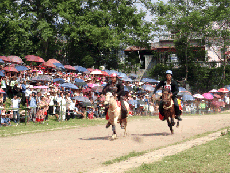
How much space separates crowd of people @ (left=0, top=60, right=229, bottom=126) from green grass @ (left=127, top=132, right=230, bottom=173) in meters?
6.46

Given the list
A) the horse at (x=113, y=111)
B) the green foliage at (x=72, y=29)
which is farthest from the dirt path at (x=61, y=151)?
the green foliage at (x=72, y=29)

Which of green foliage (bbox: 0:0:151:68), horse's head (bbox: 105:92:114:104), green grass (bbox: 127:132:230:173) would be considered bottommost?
green grass (bbox: 127:132:230:173)

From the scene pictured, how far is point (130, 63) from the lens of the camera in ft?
172

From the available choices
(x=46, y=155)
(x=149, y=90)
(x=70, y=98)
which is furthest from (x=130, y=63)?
(x=46, y=155)

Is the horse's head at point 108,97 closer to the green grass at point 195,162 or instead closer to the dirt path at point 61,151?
the dirt path at point 61,151

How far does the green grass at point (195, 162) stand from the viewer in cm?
801

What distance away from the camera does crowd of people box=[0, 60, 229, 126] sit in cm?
2139

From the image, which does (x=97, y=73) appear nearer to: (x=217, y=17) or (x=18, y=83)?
(x=18, y=83)

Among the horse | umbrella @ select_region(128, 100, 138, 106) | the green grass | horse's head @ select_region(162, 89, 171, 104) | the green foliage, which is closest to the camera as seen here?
the green grass

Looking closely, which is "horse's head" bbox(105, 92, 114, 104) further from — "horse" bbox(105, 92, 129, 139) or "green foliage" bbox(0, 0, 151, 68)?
"green foliage" bbox(0, 0, 151, 68)

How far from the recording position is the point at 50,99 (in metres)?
23.5

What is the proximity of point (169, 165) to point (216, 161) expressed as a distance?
1162 mm

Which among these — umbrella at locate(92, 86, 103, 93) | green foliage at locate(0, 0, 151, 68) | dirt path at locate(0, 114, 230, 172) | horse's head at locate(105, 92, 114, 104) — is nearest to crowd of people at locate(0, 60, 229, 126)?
umbrella at locate(92, 86, 103, 93)

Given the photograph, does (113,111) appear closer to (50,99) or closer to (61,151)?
(61,151)
